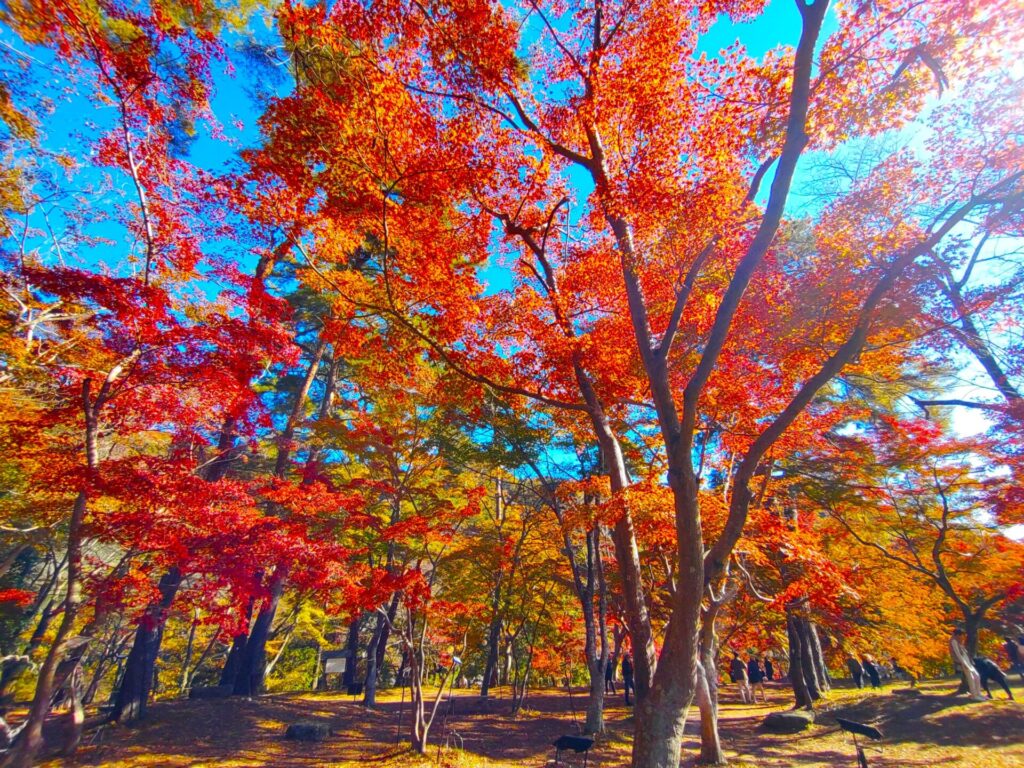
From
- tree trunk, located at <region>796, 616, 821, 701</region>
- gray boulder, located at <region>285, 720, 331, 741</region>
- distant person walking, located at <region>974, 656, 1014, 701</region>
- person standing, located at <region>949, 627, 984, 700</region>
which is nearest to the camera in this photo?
gray boulder, located at <region>285, 720, 331, 741</region>

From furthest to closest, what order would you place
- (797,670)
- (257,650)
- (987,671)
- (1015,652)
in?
(1015,652), (797,670), (257,650), (987,671)

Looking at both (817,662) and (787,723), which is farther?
(817,662)

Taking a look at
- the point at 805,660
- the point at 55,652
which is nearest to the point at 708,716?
the point at 55,652

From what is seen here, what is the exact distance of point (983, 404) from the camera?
7945 millimetres

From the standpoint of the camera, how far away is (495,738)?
967 centimetres

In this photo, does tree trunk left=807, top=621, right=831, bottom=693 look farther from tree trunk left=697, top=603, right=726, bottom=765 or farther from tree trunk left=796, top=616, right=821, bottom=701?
tree trunk left=697, top=603, right=726, bottom=765

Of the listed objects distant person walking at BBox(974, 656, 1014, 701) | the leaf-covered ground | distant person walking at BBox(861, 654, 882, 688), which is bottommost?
the leaf-covered ground

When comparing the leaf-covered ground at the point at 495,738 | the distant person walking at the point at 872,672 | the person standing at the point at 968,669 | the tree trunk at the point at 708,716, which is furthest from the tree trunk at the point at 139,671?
the distant person walking at the point at 872,672

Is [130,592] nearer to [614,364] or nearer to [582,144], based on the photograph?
[614,364]

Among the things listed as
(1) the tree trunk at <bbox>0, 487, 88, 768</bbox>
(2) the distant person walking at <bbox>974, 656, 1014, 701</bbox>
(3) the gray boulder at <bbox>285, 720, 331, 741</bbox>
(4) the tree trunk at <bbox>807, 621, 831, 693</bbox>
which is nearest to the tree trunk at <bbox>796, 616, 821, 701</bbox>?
(4) the tree trunk at <bbox>807, 621, 831, 693</bbox>

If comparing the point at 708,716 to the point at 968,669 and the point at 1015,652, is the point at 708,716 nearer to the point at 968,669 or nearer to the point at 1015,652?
the point at 968,669

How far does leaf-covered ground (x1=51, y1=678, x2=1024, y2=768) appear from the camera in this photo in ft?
24.8

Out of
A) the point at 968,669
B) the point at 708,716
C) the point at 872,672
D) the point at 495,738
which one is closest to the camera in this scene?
the point at 708,716

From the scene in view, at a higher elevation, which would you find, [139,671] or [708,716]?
[139,671]
